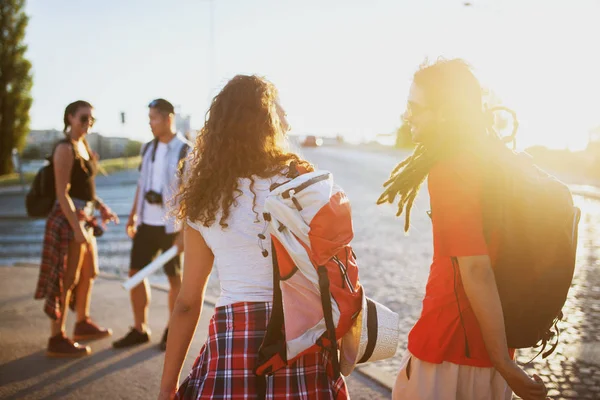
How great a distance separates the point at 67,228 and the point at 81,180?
42 centimetres

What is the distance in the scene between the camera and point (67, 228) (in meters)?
5.25

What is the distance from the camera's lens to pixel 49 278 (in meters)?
5.18

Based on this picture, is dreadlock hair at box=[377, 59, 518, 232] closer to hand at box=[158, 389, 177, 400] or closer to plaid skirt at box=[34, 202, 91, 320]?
hand at box=[158, 389, 177, 400]

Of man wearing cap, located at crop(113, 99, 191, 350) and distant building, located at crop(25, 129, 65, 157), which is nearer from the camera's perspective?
man wearing cap, located at crop(113, 99, 191, 350)

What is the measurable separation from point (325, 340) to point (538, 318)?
2.34 ft

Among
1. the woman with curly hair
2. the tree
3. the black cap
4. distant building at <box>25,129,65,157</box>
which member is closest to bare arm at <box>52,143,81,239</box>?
the black cap

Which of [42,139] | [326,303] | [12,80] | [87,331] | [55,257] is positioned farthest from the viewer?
[42,139]

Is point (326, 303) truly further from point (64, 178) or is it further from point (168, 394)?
point (64, 178)

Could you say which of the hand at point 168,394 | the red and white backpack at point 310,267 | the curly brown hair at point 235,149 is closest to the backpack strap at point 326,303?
the red and white backpack at point 310,267

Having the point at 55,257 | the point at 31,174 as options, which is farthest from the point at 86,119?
the point at 31,174

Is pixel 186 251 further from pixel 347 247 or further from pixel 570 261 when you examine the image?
pixel 570 261

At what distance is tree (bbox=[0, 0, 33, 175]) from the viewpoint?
32.5m

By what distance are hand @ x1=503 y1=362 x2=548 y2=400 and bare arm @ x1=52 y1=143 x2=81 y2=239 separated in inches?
156

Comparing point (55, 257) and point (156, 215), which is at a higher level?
point (156, 215)
